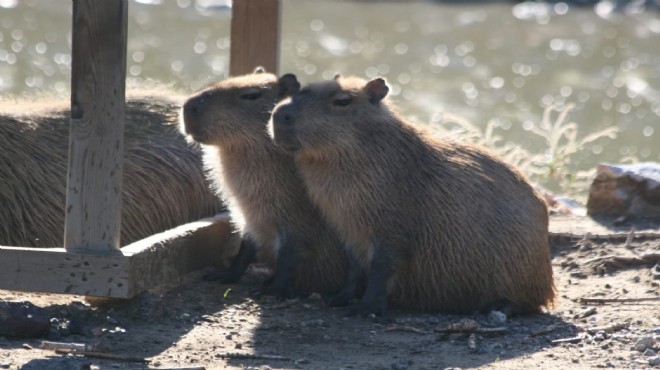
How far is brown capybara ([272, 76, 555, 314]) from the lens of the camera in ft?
17.2

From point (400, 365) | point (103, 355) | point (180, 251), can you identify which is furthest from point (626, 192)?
point (103, 355)

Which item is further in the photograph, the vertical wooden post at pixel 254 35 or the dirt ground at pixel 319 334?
the vertical wooden post at pixel 254 35

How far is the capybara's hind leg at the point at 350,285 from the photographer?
17.6ft

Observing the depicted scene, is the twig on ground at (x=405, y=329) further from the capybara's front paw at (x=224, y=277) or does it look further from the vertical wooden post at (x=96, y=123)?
the vertical wooden post at (x=96, y=123)

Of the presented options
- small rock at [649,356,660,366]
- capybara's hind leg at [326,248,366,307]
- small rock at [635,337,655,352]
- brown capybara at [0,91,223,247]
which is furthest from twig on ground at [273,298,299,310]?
small rock at [649,356,660,366]

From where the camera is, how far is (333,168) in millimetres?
5273

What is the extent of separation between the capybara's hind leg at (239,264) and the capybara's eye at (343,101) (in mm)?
869

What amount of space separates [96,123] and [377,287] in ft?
4.72

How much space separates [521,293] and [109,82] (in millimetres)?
2084

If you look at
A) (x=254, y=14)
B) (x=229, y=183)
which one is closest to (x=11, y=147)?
(x=229, y=183)

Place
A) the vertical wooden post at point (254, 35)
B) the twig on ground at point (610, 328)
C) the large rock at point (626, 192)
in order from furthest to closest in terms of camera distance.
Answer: the large rock at point (626, 192)
the vertical wooden post at point (254, 35)
the twig on ground at point (610, 328)

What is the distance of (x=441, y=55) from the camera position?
54.5 ft

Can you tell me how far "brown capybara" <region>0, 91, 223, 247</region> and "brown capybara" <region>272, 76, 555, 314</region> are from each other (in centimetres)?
109

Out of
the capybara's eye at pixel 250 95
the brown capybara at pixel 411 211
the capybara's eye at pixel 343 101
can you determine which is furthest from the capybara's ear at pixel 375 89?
the capybara's eye at pixel 250 95
